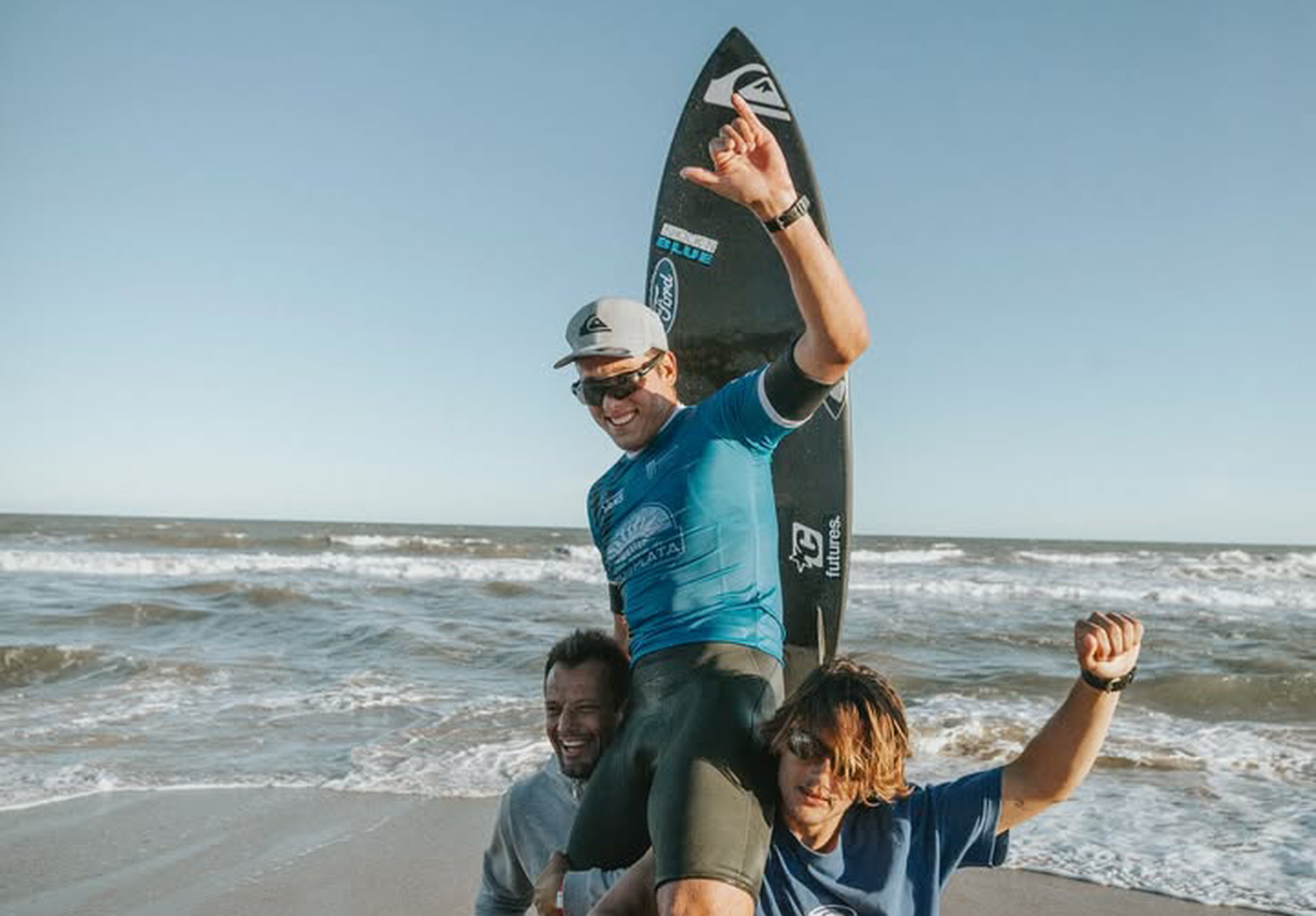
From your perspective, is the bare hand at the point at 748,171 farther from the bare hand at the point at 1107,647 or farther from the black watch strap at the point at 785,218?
the bare hand at the point at 1107,647

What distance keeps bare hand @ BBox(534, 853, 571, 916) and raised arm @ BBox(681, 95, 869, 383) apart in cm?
119

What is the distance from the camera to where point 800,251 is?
75.3 inches

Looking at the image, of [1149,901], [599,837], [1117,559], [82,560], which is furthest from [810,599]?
[1117,559]

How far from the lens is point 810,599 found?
13.3 feet

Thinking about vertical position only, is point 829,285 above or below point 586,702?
above

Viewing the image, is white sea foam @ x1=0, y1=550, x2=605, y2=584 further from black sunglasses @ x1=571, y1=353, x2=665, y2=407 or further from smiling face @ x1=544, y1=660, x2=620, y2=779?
black sunglasses @ x1=571, y1=353, x2=665, y2=407

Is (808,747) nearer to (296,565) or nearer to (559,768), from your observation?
(559,768)

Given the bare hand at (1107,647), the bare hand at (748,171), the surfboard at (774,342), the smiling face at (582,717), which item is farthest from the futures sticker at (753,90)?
the bare hand at (1107,647)

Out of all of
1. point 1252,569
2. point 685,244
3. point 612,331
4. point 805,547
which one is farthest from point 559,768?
point 1252,569

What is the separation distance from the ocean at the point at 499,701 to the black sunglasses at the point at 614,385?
10.2ft

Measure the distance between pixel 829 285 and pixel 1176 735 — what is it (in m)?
6.11

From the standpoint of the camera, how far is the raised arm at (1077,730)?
5.98 feet

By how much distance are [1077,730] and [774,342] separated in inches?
93.7

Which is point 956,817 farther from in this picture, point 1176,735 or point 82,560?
point 82,560
